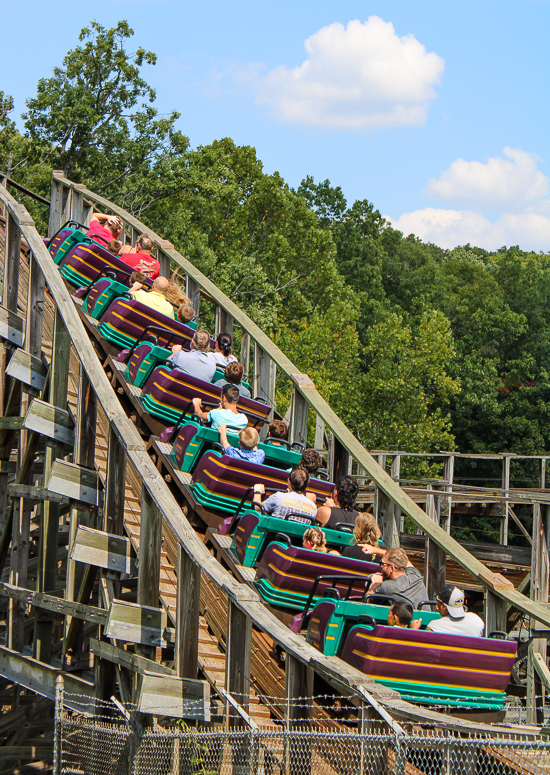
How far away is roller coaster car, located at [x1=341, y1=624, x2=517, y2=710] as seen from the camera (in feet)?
13.8

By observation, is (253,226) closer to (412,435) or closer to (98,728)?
(412,435)

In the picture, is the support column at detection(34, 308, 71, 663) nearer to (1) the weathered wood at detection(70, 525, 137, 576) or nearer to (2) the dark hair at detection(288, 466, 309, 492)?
(1) the weathered wood at detection(70, 525, 137, 576)

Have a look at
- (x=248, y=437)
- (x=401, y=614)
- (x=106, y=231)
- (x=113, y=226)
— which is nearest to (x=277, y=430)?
(x=248, y=437)

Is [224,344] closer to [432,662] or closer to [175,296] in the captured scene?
[175,296]

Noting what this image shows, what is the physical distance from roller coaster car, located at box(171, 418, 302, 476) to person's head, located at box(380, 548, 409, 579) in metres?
1.88

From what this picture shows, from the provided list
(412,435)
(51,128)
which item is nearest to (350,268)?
(412,435)

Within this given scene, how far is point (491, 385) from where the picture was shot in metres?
34.8

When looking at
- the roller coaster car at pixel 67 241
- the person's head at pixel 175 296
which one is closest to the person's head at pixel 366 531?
the person's head at pixel 175 296

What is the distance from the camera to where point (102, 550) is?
18.5 ft

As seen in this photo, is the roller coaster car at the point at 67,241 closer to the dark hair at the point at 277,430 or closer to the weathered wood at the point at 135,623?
the dark hair at the point at 277,430

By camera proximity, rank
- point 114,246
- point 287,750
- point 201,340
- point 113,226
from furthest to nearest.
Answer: point 113,226 < point 114,246 < point 201,340 < point 287,750

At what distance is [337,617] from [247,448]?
2095mm

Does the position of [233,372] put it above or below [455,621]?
above

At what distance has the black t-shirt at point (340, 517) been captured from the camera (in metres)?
6.10
